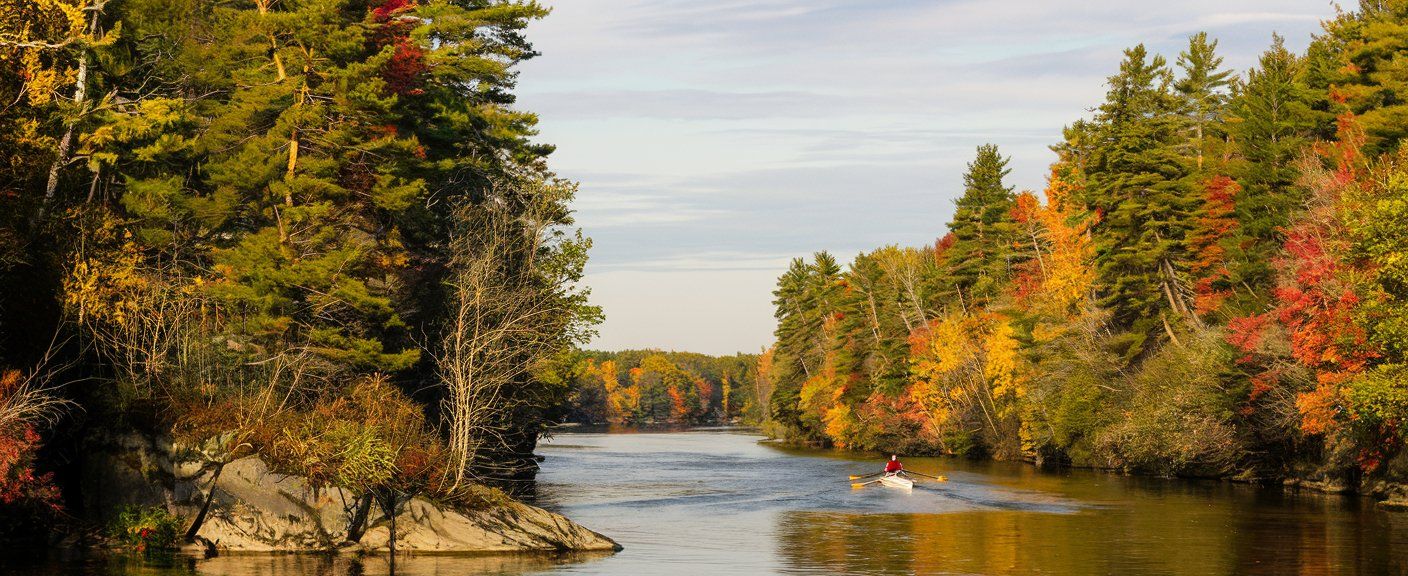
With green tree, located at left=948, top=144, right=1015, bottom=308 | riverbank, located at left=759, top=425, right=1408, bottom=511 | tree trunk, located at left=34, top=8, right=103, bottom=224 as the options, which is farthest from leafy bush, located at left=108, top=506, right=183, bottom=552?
green tree, located at left=948, top=144, right=1015, bottom=308

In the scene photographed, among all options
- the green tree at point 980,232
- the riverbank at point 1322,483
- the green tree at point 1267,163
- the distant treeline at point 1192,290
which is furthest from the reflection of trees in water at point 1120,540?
the green tree at point 980,232

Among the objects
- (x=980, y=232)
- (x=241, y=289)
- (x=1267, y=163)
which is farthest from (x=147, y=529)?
(x=980, y=232)

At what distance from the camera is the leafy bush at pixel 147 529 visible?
31.5 metres

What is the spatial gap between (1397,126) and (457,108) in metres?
36.6

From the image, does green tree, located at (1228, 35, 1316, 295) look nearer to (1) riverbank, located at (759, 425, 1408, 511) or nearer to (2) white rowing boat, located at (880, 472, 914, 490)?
(1) riverbank, located at (759, 425, 1408, 511)

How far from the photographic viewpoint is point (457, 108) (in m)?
52.1

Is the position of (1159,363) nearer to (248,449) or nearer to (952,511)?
(952,511)

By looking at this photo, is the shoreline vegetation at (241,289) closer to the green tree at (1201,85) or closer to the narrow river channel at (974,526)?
the narrow river channel at (974,526)

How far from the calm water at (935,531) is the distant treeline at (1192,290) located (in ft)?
10.3

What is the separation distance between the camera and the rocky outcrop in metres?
32.1

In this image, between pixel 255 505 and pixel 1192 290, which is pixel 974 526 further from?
pixel 1192 290

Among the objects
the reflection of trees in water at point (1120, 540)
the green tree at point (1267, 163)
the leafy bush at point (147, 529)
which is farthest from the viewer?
the green tree at point (1267, 163)

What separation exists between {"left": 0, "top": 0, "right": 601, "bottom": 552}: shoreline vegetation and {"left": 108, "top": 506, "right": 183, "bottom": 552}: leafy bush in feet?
0.21

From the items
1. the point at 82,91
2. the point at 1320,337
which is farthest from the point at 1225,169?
the point at 82,91
